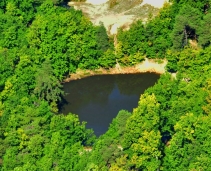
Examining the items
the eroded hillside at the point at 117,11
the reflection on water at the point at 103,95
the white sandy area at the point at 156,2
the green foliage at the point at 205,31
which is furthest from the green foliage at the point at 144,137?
the white sandy area at the point at 156,2

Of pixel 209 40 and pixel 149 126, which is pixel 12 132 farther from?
pixel 209 40

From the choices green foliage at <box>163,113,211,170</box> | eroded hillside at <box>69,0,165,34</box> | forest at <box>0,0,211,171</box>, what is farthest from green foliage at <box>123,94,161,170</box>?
eroded hillside at <box>69,0,165,34</box>

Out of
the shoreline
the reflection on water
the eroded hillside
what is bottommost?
the reflection on water

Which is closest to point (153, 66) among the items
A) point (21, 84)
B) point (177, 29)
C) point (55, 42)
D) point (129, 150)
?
point (177, 29)

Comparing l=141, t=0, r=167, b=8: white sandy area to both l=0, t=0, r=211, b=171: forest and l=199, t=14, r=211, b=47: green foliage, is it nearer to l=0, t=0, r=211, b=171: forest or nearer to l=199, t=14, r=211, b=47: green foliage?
l=0, t=0, r=211, b=171: forest

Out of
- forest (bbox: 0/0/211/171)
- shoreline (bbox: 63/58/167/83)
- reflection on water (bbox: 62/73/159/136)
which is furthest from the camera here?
shoreline (bbox: 63/58/167/83)

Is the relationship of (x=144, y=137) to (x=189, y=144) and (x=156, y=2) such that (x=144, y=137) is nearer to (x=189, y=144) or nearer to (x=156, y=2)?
(x=189, y=144)

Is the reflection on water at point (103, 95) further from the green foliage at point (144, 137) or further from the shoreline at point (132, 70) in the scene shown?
the green foliage at point (144, 137)
